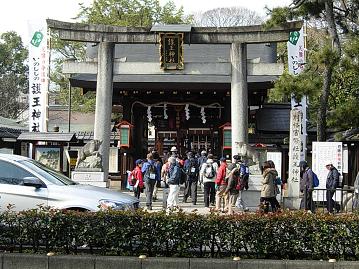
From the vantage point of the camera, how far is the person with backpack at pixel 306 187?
1557 centimetres

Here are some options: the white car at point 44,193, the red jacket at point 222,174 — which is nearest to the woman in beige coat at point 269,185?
the red jacket at point 222,174

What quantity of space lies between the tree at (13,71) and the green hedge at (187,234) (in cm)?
4286

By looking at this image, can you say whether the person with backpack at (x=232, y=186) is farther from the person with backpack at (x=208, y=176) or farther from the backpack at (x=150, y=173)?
the backpack at (x=150, y=173)

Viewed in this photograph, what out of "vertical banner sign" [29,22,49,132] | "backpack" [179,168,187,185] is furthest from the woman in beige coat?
"vertical banner sign" [29,22,49,132]

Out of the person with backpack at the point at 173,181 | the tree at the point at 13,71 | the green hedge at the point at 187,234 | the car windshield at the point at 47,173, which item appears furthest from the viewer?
the tree at the point at 13,71

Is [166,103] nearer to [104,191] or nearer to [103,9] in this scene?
[103,9]

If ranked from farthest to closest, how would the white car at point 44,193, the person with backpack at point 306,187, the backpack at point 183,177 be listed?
the backpack at point 183,177, the person with backpack at point 306,187, the white car at point 44,193

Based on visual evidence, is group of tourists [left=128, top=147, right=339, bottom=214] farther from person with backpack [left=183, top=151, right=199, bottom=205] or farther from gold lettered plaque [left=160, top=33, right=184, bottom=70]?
gold lettered plaque [left=160, top=33, right=184, bottom=70]

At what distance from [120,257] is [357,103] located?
10.6 metres

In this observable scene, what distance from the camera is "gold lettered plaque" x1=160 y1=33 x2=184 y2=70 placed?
65.5ft

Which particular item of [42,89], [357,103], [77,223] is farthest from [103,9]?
[77,223]

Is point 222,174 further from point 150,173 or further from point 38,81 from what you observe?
point 38,81

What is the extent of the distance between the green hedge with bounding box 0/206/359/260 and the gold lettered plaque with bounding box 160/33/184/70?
1228cm

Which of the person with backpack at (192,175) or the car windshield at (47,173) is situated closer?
the car windshield at (47,173)
